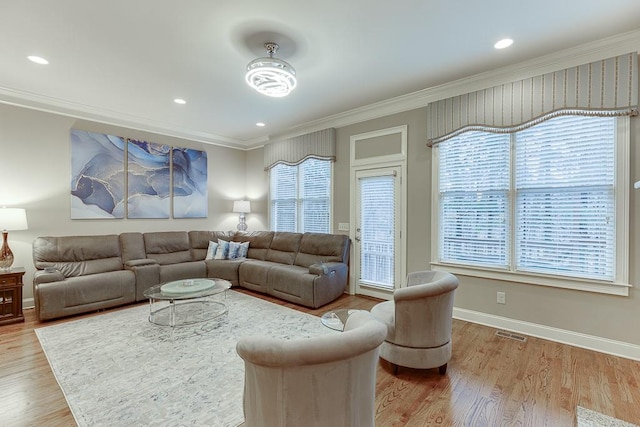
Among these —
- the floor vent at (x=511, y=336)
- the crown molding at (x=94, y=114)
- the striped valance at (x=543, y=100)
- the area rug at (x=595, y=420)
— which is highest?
the crown molding at (x=94, y=114)

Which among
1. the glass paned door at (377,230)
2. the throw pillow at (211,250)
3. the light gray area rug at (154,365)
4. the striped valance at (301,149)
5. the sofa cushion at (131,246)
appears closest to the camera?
the light gray area rug at (154,365)

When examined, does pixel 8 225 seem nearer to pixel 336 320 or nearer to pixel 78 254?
pixel 78 254

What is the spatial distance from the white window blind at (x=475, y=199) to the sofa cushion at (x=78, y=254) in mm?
4843

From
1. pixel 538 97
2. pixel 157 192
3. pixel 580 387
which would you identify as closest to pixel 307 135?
pixel 157 192

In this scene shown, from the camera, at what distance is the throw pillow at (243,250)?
551cm

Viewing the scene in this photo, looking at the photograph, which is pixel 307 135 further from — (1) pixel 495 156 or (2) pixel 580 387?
(2) pixel 580 387

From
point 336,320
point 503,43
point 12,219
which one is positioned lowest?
point 336,320

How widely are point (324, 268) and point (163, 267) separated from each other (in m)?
2.58

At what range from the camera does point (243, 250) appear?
5551 millimetres

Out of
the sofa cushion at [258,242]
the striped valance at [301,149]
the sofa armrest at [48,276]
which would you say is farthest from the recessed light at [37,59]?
the sofa cushion at [258,242]

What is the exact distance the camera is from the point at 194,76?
3.39 m

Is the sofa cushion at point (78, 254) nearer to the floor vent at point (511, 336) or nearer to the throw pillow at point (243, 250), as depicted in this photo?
the throw pillow at point (243, 250)

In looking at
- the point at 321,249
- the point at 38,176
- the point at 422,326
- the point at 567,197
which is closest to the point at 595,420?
the point at 422,326

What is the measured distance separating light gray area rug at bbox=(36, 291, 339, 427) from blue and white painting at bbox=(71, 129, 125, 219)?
5.93 ft
